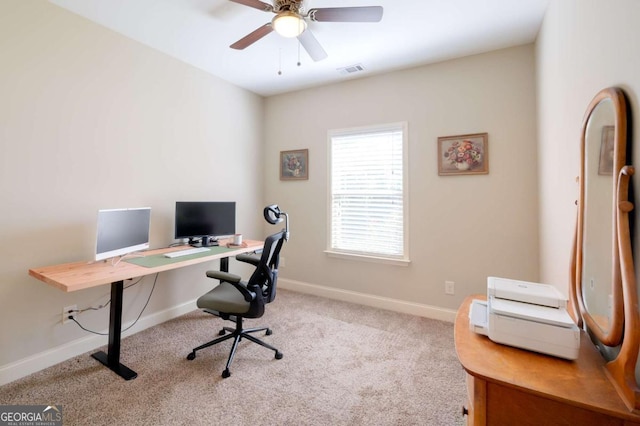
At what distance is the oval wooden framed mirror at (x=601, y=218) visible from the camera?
0.96 metres

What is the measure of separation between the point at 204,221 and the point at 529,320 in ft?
9.26

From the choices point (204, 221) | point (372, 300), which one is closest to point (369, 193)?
point (372, 300)

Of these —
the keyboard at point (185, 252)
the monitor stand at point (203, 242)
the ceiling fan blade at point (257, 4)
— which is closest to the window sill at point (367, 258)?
the monitor stand at point (203, 242)

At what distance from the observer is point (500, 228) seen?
2.66m

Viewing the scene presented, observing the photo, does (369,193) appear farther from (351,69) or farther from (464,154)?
(351,69)

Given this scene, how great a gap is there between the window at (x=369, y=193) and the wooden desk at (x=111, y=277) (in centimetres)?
171

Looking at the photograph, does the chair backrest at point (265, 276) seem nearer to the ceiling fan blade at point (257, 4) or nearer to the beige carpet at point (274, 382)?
the beige carpet at point (274, 382)

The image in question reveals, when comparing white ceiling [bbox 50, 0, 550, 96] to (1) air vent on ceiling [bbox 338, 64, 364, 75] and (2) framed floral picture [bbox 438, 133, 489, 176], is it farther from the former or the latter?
(2) framed floral picture [bbox 438, 133, 489, 176]

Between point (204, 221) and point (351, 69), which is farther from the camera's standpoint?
point (351, 69)

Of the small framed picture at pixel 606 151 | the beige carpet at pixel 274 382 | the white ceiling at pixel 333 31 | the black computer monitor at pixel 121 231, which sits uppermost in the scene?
the white ceiling at pixel 333 31

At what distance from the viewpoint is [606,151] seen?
1096mm

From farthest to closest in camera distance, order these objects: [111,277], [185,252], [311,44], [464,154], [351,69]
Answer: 1. [351,69]
2. [464,154]
3. [185,252]
4. [311,44]
5. [111,277]

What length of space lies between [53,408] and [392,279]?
2.87 metres

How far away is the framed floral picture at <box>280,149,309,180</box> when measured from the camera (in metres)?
3.72
